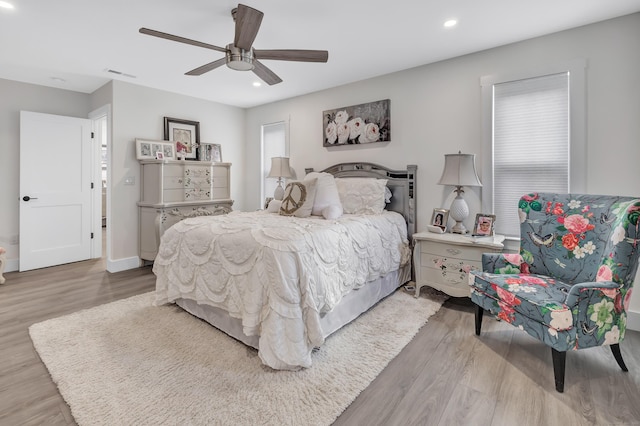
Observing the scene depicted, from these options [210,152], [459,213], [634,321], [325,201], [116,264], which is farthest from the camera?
[210,152]

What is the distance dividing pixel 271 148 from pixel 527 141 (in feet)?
12.1

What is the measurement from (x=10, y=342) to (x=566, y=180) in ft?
15.6

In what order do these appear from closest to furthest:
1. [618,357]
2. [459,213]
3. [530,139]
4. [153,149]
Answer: [618,357], [530,139], [459,213], [153,149]

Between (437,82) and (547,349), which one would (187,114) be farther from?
(547,349)

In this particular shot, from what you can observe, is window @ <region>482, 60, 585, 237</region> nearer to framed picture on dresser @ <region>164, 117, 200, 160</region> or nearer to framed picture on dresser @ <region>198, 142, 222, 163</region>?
framed picture on dresser @ <region>198, 142, 222, 163</region>

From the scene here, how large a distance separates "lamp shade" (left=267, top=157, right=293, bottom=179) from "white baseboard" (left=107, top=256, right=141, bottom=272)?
228cm

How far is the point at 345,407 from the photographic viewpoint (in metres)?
1.70

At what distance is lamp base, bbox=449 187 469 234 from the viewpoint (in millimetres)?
3145

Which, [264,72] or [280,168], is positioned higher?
[264,72]

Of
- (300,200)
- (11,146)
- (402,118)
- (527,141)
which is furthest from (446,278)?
(11,146)

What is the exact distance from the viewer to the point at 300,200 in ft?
10.6

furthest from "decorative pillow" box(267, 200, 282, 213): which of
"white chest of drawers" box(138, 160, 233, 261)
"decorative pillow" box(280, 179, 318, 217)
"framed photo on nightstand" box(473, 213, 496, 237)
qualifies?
"framed photo on nightstand" box(473, 213, 496, 237)

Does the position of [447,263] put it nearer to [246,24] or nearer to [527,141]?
[527,141]

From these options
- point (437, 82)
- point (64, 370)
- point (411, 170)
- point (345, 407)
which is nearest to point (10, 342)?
point (64, 370)
